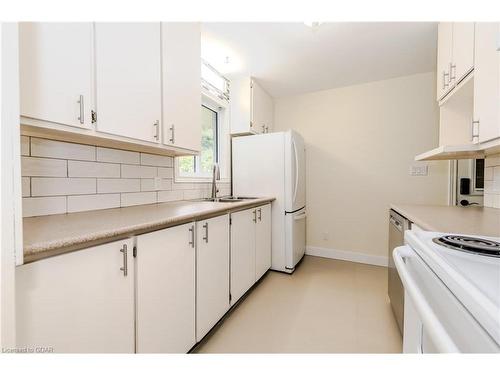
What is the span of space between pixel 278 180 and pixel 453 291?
7.16ft

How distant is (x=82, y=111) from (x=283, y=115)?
293 centimetres

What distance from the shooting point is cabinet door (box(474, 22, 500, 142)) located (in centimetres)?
110

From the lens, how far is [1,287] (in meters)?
0.54

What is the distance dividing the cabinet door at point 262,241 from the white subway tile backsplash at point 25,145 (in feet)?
5.71

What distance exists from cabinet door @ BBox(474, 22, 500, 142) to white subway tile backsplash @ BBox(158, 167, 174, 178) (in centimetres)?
214

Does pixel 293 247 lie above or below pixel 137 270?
below

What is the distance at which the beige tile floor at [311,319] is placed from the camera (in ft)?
4.80

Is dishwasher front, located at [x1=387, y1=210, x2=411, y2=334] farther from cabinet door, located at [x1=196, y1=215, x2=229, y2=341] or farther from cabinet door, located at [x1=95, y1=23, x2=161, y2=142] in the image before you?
cabinet door, located at [x1=95, y1=23, x2=161, y2=142]

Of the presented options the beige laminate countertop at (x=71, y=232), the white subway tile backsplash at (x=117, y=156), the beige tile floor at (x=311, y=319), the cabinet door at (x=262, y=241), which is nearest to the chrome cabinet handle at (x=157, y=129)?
the white subway tile backsplash at (x=117, y=156)

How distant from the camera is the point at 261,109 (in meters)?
3.12

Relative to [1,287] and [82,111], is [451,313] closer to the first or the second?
[1,287]

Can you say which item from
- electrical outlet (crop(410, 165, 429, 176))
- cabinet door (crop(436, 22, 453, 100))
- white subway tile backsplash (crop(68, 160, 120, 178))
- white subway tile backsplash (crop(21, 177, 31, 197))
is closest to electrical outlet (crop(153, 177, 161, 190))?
white subway tile backsplash (crop(68, 160, 120, 178))
